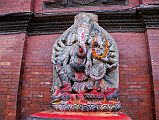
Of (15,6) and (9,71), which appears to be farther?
(15,6)

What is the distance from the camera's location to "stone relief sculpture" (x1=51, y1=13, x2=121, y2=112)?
479 cm

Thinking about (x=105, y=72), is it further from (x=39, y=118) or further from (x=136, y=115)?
(x=39, y=118)

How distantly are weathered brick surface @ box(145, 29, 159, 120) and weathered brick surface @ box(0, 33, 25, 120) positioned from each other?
2.80m

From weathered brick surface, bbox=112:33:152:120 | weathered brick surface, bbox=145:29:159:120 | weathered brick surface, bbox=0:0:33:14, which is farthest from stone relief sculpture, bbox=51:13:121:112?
weathered brick surface, bbox=0:0:33:14

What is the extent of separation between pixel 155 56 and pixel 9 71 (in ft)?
10.3

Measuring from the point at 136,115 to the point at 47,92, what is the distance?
1.91 metres

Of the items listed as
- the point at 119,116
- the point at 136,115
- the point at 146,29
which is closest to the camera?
the point at 119,116

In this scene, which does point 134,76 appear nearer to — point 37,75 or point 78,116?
point 78,116

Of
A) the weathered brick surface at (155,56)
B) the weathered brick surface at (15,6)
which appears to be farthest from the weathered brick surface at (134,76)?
the weathered brick surface at (15,6)

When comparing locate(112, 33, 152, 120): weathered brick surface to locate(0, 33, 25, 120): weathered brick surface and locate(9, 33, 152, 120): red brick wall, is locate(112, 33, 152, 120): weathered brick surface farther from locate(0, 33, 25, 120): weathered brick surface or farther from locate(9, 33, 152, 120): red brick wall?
locate(0, 33, 25, 120): weathered brick surface

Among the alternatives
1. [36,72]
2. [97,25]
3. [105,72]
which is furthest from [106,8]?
[36,72]

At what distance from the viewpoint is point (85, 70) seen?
500 centimetres

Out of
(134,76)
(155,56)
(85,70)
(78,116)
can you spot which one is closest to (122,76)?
(134,76)

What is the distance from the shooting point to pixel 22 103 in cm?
552
